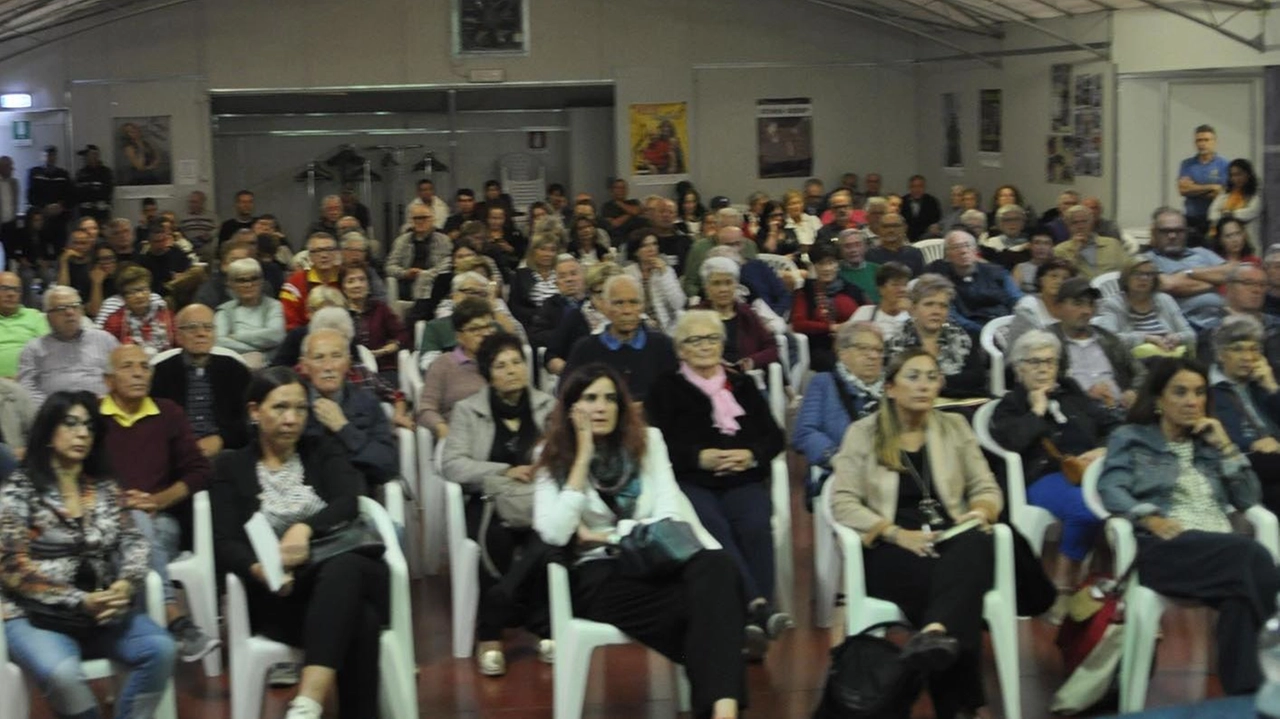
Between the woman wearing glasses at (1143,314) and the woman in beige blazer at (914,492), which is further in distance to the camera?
the woman wearing glasses at (1143,314)

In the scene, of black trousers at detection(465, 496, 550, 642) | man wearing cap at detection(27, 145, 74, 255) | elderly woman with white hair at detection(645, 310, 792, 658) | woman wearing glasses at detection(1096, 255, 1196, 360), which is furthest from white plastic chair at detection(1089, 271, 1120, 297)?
man wearing cap at detection(27, 145, 74, 255)

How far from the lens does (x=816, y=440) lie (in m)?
5.68

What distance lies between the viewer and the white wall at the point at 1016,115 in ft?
43.4

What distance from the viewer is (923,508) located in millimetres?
4891

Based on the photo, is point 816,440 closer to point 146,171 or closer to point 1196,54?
point 1196,54

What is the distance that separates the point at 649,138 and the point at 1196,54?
6.24 metres

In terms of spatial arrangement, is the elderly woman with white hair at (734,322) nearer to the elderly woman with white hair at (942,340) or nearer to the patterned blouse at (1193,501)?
the elderly woman with white hair at (942,340)

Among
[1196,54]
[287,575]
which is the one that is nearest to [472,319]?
[287,575]

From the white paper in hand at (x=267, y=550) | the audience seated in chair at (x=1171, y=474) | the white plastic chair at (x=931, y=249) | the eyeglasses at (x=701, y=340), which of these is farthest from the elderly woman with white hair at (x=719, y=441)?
the white plastic chair at (x=931, y=249)

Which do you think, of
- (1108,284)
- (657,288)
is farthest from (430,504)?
(1108,284)

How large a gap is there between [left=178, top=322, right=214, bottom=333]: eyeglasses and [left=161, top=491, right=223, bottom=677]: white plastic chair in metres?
1.04

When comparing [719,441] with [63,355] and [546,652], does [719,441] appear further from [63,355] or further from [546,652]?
[63,355]

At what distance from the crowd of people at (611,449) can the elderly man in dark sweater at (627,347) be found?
0.01 metres

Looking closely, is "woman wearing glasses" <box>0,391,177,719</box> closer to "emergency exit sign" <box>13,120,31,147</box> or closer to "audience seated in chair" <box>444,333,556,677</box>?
"audience seated in chair" <box>444,333,556,677</box>
